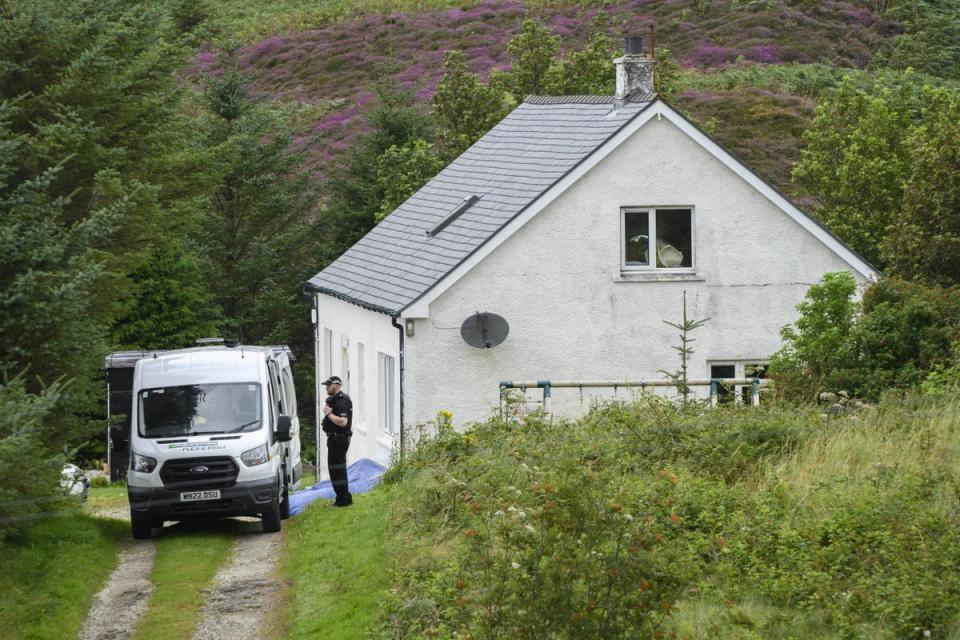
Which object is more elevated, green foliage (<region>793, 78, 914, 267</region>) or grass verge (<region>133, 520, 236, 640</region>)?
green foliage (<region>793, 78, 914, 267</region>)

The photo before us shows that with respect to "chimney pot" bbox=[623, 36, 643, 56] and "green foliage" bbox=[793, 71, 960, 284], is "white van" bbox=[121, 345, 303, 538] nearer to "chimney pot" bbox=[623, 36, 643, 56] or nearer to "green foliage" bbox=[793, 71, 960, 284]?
"chimney pot" bbox=[623, 36, 643, 56]

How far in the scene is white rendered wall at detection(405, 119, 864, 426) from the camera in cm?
2336

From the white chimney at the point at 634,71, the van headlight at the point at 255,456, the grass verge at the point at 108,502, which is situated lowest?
the grass verge at the point at 108,502

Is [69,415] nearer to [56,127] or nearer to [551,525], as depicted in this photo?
[56,127]

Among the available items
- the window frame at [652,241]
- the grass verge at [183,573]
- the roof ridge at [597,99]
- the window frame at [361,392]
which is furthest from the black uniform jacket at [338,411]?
the roof ridge at [597,99]

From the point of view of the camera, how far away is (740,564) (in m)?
10.8

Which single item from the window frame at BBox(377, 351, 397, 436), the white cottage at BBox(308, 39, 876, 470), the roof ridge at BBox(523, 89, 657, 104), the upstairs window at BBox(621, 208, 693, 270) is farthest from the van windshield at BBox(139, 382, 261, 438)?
the roof ridge at BBox(523, 89, 657, 104)

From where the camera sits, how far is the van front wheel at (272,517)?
58.9 ft

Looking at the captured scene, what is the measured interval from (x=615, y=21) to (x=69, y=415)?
5454 centimetres

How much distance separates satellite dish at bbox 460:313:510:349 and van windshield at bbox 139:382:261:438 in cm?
520

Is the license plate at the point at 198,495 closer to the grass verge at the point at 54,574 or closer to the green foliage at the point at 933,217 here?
the grass verge at the point at 54,574

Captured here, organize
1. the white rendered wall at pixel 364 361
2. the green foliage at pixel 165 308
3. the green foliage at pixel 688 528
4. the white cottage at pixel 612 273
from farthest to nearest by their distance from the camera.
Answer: the green foliage at pixel 165 308 < the white rendered wall at pixel 364 361 < the white cottage at pixel 612 273 < the green foliage at pixel 688 528

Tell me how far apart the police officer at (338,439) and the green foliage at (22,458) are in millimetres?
4271

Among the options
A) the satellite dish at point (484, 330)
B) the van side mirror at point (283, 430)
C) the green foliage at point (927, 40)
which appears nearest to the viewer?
the van side mirror at point (283, 430)
